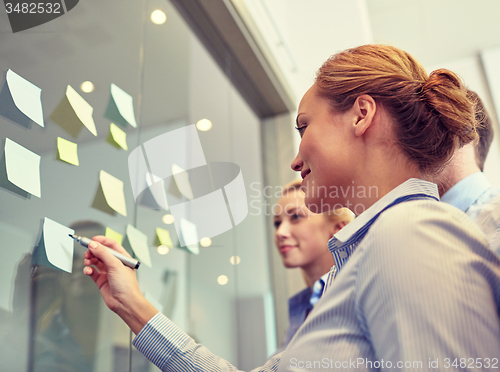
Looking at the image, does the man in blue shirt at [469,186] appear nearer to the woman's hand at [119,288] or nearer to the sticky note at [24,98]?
the woman's hand at [119,288]

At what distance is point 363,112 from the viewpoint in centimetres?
69

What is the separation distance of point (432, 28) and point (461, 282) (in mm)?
2723

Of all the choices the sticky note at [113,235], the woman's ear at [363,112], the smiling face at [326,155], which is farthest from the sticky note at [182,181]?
the woman's ear at [363,112]

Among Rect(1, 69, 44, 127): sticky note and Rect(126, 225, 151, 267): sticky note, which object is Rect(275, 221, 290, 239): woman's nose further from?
Rect(1, 69, 44, 127): sticky note

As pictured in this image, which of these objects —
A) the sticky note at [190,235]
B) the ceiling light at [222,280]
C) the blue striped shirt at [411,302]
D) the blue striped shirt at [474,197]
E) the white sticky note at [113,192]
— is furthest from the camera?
the ceiling light at [222,280]

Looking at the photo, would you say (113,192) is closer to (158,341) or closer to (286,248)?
(158,341)

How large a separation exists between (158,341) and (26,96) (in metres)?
0.51

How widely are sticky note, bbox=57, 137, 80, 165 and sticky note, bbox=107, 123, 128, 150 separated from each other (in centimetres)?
11

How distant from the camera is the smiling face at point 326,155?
0.69 meters

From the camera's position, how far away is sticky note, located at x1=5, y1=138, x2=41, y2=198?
67cm

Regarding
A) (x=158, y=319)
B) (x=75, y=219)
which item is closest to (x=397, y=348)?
(x=158, y=319)

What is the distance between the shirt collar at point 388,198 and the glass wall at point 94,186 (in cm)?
52

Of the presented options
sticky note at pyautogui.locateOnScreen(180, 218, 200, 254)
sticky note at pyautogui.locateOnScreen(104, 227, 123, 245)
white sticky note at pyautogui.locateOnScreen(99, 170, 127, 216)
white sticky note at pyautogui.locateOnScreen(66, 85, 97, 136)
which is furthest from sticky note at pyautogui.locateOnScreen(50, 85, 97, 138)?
sticky note at pyautogui.locateOnScreen(180, 218, 200, 254)

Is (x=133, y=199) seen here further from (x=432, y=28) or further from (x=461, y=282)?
(x=432, y=28)
